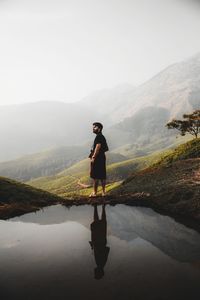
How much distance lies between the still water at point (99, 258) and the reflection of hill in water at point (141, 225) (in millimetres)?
20

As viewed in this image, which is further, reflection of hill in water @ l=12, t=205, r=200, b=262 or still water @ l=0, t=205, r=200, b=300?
reflection of hill in water @ l=12, t=205, r=200, b=262

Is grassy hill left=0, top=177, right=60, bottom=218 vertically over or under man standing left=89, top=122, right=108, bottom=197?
under

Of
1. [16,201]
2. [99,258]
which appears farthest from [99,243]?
[16,201]

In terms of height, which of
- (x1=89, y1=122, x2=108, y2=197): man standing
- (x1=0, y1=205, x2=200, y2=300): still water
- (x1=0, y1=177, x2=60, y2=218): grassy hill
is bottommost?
(x1=0, y1=205, x2=200, y2=300): still water

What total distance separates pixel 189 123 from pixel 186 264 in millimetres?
86948

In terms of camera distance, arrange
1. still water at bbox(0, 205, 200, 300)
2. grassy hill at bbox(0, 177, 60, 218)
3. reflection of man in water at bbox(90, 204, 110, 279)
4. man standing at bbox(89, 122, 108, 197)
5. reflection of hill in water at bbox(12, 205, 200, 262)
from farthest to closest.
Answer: man standing at bbox(89, 122, 108, 197)
grassy hill at bbox(0, 177, 60, 218)
reflection of hill in water at bbox(12, 205, 200, 262)
reflection of man in water at bbox(90, 204, 110, 279)
still water at bbox(0, 205, 200, 300)

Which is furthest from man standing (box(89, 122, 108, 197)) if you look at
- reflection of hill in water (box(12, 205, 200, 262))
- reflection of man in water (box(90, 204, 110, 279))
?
reflection of man in water (box(90, 204, 110, 279))

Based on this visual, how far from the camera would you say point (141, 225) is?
7977mm

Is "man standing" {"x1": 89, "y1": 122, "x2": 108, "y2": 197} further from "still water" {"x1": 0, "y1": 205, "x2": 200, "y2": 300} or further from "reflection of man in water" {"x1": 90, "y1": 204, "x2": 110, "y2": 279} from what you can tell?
"still water" {"x1": 0, "y1": 205, "x2": 200, "y2": 300}

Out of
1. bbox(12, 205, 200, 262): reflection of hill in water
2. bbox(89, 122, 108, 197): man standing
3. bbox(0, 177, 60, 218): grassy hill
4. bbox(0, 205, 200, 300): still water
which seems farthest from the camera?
bbox(89, 122, 108, 197): man standing

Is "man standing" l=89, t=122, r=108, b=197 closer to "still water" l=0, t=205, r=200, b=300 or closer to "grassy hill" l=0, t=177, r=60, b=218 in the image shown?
"grassy hill" l=0, t=177, r=60, b=218

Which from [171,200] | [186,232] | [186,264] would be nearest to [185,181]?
[171,200]

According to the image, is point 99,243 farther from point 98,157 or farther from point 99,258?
point 98,157

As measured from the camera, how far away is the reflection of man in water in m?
5.44
